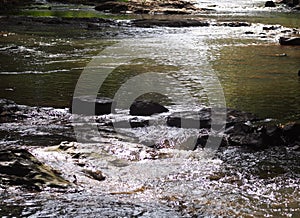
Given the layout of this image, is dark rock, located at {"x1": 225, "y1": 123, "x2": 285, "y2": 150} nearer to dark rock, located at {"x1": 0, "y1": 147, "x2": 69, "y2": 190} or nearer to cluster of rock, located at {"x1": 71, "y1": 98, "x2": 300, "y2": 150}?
cluster of rock, located at {"x1": 71, "y1": 98, "x2": 300, "y2": 150}

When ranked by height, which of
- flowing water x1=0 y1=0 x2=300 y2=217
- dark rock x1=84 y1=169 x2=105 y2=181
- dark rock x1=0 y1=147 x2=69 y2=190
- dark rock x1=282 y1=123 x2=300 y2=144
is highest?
dark rock x1=0 y1=147 x2=69 y2=190

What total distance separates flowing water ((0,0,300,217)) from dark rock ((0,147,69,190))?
206 millimetres

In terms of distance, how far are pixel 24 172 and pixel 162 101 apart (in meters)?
5.24

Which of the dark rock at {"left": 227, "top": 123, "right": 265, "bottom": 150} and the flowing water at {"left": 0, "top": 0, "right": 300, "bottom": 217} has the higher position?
the dark rock at {"left": 227, "top": 123, "right": 265, "bottom": 150}

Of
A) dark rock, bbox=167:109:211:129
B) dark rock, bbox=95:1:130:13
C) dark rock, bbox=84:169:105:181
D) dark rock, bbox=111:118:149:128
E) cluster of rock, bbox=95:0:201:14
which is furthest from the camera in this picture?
dark rock, bbox=95:1:130:13

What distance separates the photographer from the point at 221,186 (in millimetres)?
5902

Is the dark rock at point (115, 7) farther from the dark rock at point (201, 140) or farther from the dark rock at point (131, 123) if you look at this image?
the dark rock at point (201, 140)

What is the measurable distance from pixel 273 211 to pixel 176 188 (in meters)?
1.11

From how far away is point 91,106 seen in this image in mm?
9242

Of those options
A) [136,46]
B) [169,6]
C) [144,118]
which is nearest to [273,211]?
[144,118]

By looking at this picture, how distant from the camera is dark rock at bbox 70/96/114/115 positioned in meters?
9.19

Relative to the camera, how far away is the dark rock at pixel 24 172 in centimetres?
541

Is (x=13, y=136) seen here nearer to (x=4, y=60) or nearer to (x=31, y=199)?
(x=31, y=199)

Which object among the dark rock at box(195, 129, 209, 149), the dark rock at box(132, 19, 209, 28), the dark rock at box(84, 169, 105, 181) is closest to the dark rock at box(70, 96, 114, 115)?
the dark rock at box(195, 129, 209, 149)
